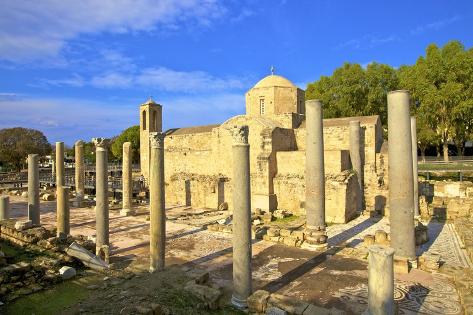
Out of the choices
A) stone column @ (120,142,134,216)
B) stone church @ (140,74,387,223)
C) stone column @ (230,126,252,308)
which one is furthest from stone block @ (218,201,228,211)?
stone column @ (230,126,252,308)

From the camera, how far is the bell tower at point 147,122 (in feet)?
97.2

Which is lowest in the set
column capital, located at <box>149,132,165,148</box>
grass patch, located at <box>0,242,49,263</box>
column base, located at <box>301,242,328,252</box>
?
column base, located at <box>301,242,328,252</box>

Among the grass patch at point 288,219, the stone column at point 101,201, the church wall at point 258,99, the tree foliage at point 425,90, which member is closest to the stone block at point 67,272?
the stone column at point 101,201

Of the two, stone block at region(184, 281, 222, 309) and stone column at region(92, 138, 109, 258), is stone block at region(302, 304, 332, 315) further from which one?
stone column at region(92, 138, 109, 258)

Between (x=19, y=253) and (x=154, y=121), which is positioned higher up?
(x=154, y=121)

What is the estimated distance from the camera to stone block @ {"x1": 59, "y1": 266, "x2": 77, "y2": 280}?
8406 mm

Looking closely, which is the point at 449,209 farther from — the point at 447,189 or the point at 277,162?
the point at 277,162

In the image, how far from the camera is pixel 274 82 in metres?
25.1

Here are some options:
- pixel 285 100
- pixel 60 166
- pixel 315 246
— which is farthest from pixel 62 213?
pixel 285 100

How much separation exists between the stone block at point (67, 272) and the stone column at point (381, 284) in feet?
22.9

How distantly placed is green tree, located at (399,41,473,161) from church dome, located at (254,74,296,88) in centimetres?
1041

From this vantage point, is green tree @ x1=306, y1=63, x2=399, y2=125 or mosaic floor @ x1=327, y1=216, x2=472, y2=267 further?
green tree @ x1=306, y1=63, x2=399, y2=125

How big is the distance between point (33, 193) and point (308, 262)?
10819 millimetres

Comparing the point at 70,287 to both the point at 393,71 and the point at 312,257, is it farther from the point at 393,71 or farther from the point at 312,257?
the point at 393,71
